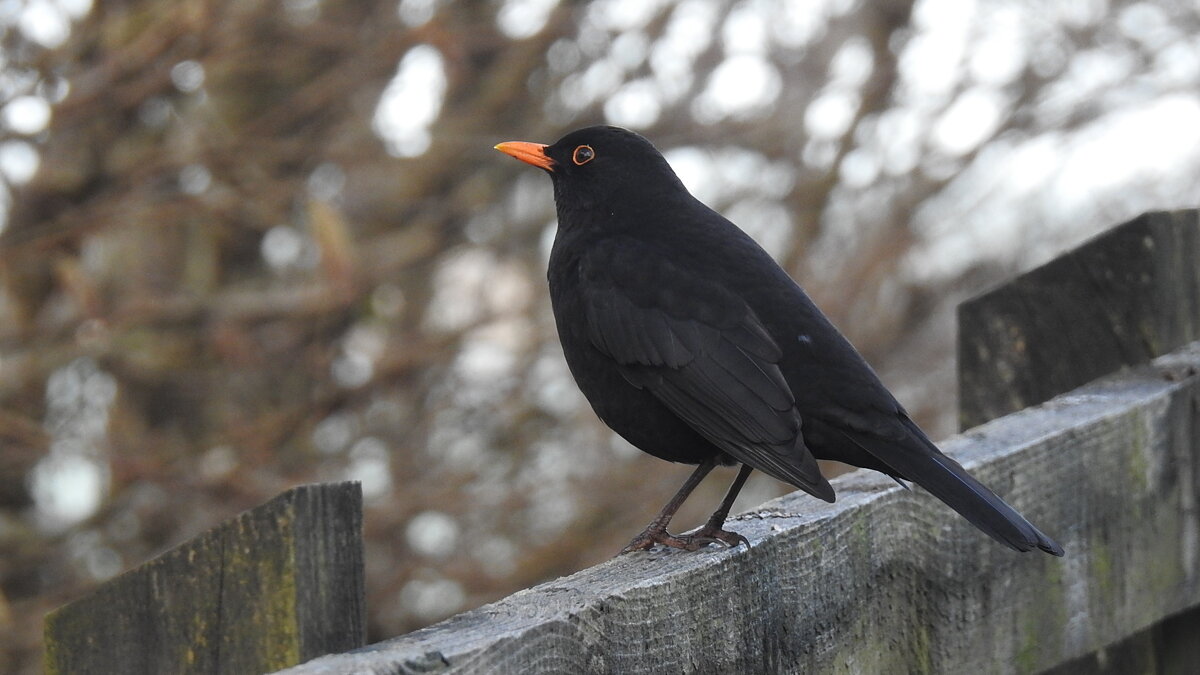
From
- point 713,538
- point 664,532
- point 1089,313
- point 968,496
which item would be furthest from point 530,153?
point 968,496

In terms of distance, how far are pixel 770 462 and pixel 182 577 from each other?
121 centimetres

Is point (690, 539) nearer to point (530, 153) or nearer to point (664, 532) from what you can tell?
point (664, 532)

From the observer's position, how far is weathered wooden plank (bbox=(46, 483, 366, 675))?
129 centimetres

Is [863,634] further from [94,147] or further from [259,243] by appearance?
[259,243]

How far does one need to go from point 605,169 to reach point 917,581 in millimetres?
1520

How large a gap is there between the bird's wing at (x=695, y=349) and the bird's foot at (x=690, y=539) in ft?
0.68

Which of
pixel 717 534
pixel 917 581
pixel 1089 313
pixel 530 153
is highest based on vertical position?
pixel 530 153

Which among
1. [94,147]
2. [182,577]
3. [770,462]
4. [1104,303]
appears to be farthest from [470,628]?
[94,147]

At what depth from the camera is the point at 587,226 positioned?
2.94 meters

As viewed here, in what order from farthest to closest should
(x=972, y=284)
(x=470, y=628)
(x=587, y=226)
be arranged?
(x=972, y=284) < (x=587, y=226) < (x=470, y=628)

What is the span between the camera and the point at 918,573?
184 centimetres

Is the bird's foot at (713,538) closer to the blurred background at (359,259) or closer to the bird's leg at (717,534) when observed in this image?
the bird's leg at (717,534)

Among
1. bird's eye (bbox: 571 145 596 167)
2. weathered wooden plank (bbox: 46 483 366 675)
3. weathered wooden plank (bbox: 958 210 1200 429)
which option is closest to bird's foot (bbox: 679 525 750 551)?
weathered wooden plank (bbox: 46 483 366 675)

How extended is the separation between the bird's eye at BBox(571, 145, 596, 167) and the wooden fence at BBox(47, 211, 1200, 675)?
3.33 feet
